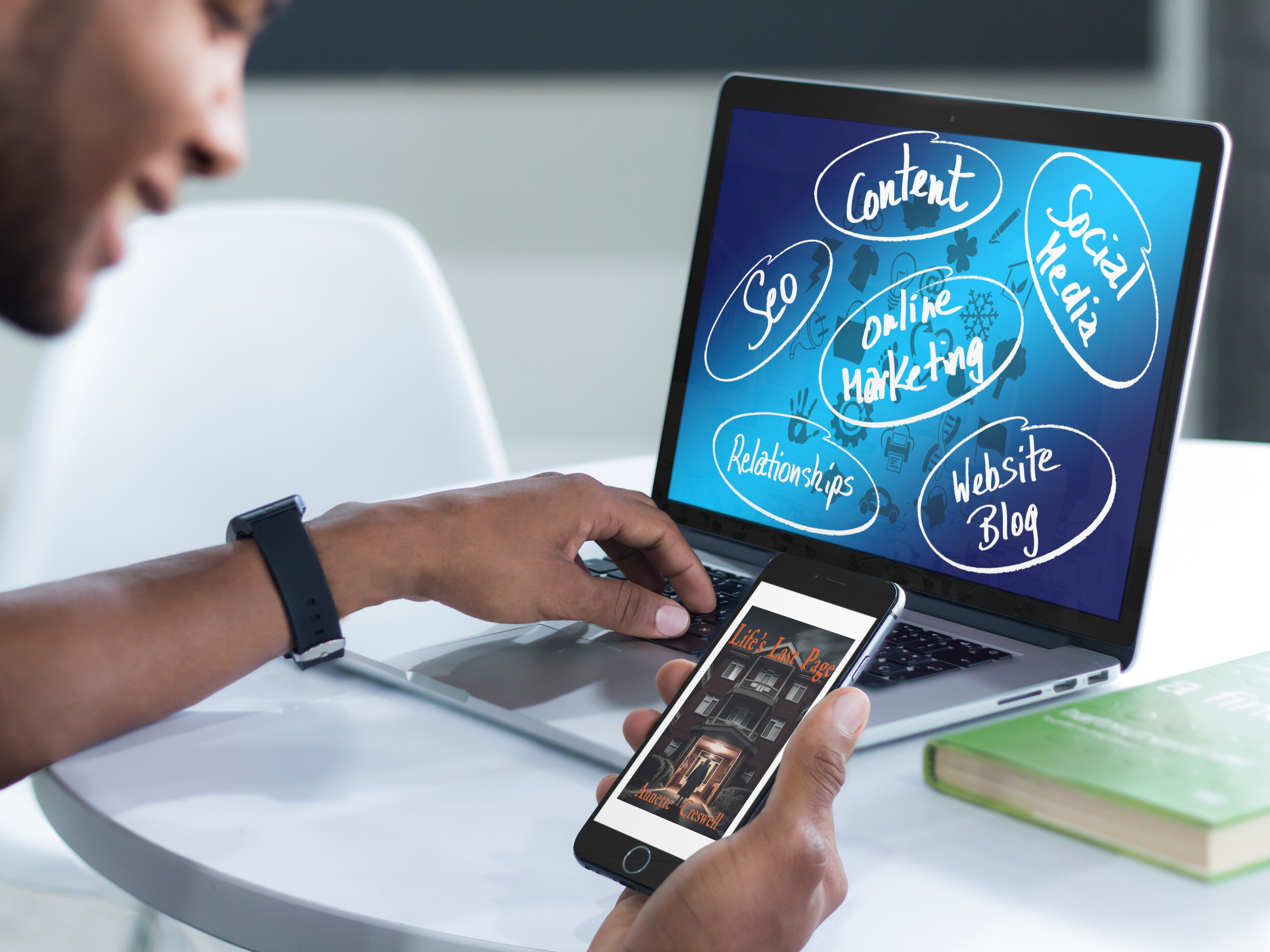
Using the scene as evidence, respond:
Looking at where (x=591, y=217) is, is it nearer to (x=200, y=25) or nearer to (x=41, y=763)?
(x=41, y=763)

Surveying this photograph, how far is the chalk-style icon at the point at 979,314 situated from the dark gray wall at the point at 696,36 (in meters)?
1.99

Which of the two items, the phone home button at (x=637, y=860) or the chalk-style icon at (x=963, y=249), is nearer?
the phone home button at (x=637, y=860)

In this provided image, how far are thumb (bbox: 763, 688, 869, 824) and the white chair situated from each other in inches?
38.0

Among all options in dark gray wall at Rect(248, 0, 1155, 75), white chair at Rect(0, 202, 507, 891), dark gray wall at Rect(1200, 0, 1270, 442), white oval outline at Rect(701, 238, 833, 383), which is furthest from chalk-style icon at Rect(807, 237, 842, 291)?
dark gray wall at Rect(248, 0, 1155, 75)

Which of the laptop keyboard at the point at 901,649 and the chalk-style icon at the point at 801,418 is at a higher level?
the chalk-style icon at the point at 801,418

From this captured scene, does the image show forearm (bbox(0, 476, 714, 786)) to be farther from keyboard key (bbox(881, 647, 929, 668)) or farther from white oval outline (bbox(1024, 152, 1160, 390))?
white oval outline (bbox(1024, 152, 1160, 390))

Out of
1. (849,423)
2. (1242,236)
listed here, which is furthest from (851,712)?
(1242,236)

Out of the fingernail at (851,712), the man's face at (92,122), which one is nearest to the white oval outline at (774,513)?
the fingernail at (851,712)

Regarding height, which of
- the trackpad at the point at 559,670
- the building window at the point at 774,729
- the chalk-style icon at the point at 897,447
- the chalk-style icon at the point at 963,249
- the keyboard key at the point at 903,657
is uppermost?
the chalk-style icon at the point at 963,249

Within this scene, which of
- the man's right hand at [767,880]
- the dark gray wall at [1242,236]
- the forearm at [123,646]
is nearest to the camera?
the man's right hand at [767,880]

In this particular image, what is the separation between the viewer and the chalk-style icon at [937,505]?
798 mm

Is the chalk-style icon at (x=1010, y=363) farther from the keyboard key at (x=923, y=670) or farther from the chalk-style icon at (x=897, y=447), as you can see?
the keyboard key at (x=923, y=670)

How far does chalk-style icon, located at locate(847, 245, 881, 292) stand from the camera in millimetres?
847

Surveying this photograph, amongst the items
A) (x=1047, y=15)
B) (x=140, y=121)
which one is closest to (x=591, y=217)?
(x=1047, y=15)
